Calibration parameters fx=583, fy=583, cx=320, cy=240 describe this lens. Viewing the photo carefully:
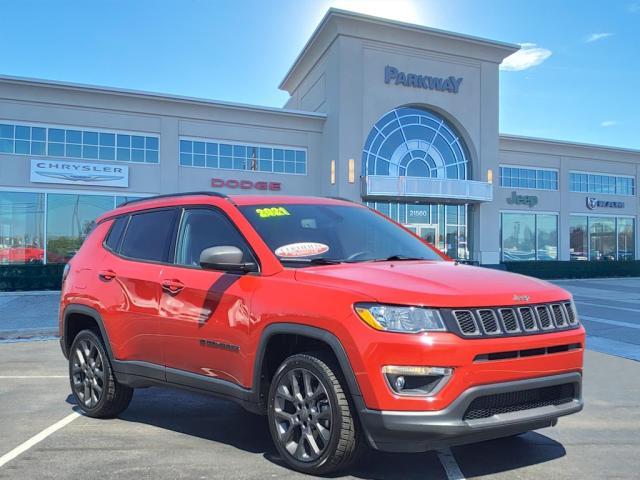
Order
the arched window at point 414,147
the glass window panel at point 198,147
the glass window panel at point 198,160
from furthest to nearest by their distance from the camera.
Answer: the arched window at point 414,147 → the glass window panel at point 198,147 → the glass window panel at point 198,160

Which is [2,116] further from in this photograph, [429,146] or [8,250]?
[429,146]

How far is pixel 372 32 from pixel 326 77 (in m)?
3.26

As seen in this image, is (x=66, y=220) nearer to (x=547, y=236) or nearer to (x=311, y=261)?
(x=311, y=261)

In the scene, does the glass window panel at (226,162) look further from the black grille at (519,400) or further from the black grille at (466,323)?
the black grille at (466,323)

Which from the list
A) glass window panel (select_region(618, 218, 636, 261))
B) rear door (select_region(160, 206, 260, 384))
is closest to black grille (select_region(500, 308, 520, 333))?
rear door (select_region(160, 206, 260, 384))

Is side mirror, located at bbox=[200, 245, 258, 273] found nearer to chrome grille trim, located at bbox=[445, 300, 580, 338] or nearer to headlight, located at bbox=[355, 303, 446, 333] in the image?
headlight, located at bbox=[355, 303, 446, 333]

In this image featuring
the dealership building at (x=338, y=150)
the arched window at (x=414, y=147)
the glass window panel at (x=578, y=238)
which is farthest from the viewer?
the glass window panel at (x=578, y=238)

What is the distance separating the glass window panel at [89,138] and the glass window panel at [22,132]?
220 cm

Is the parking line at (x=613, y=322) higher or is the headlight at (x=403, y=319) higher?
the headlight at (x=403, y=319)

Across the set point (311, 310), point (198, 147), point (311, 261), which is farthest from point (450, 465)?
point (198, 147)

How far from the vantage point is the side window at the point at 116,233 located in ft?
18.2

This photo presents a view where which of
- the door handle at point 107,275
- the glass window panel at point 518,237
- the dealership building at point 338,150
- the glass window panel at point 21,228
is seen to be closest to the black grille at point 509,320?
the door handle at point 107,275

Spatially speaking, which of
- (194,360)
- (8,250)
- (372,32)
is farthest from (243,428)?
(372,32)

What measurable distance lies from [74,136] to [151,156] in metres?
3.39
